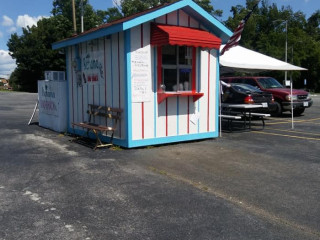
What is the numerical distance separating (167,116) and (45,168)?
129 inches

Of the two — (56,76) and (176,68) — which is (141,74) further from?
(56,76)

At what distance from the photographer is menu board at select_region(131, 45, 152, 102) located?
809 centimetres

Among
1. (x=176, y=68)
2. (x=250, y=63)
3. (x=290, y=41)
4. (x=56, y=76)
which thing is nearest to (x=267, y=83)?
(x=250, y=63)

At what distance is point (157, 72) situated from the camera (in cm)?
843

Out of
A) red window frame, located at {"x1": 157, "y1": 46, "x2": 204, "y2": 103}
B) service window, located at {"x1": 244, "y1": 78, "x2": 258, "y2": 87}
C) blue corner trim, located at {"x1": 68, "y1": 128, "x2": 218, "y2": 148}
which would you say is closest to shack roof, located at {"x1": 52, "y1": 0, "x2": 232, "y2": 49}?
red window frame, located at {"x1": 157, "y1": 46, "x2": 204, "y2": 103}

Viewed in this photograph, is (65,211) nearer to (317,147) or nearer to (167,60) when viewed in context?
(167,60)

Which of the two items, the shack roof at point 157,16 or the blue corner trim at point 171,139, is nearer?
the shack roof at point 157,16

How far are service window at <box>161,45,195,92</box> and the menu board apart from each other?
0.43 meters

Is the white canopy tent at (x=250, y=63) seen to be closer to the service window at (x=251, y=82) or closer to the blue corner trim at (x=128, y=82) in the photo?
the service window at (x=251, y=82)

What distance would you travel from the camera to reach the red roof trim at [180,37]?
7910mm

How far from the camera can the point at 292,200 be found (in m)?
4.92

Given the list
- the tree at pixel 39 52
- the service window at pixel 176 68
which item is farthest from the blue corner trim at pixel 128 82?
the tree at pixel 39 52

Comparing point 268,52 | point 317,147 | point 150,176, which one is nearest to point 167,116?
point 150,176

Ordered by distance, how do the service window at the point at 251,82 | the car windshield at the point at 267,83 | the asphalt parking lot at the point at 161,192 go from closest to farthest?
the asphalt parking lot at the point at 161,192 < the service window at the point at 251,82 < the car windshield at the point at 267,83
